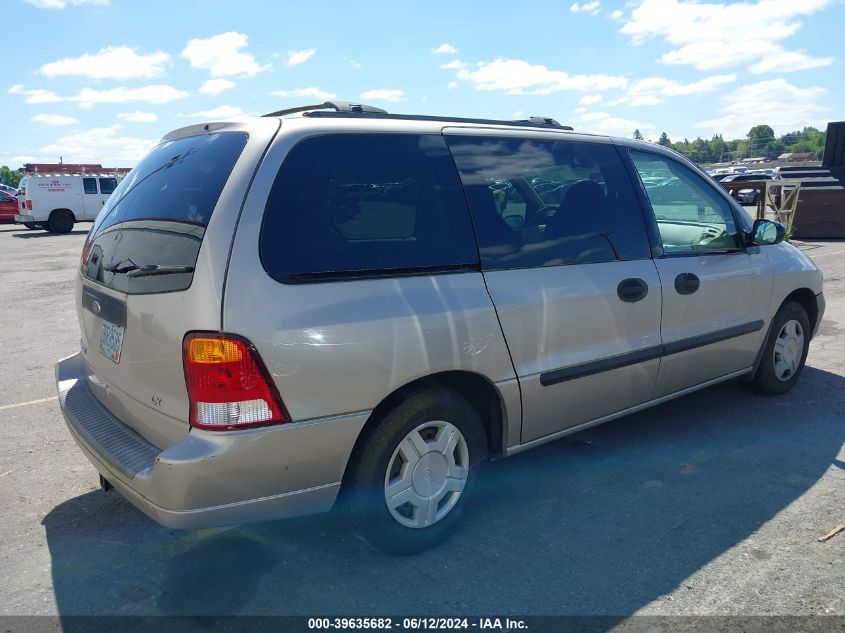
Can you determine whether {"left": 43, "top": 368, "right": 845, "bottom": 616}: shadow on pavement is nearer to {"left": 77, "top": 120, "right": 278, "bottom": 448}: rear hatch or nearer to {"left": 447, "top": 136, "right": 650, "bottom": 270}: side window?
{"left": 77, "top": 120, "right": 278, "bottom": 448}: rear hatch

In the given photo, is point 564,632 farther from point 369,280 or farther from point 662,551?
point 369,280

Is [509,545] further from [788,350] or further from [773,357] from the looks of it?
[788,350]

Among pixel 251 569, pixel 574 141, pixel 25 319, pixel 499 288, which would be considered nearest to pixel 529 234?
pixel 499 288

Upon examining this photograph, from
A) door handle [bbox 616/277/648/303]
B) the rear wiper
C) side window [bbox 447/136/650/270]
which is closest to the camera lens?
the rear wiper

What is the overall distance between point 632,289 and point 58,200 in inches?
916

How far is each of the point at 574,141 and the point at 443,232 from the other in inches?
45.7

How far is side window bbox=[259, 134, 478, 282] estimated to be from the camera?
2537 mm

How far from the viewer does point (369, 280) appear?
2658 mm

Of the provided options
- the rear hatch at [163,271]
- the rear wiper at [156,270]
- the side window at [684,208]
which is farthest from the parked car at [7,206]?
the side window at [684,208]

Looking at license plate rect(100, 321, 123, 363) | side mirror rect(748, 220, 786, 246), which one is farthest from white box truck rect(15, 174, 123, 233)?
side mirror rect(748, 220, 786, 246)

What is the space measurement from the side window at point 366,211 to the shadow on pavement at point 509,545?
50.1 inches

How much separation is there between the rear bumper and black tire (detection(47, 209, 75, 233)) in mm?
22766

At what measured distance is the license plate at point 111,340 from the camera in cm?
279

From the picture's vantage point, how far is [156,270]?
8.28ft
